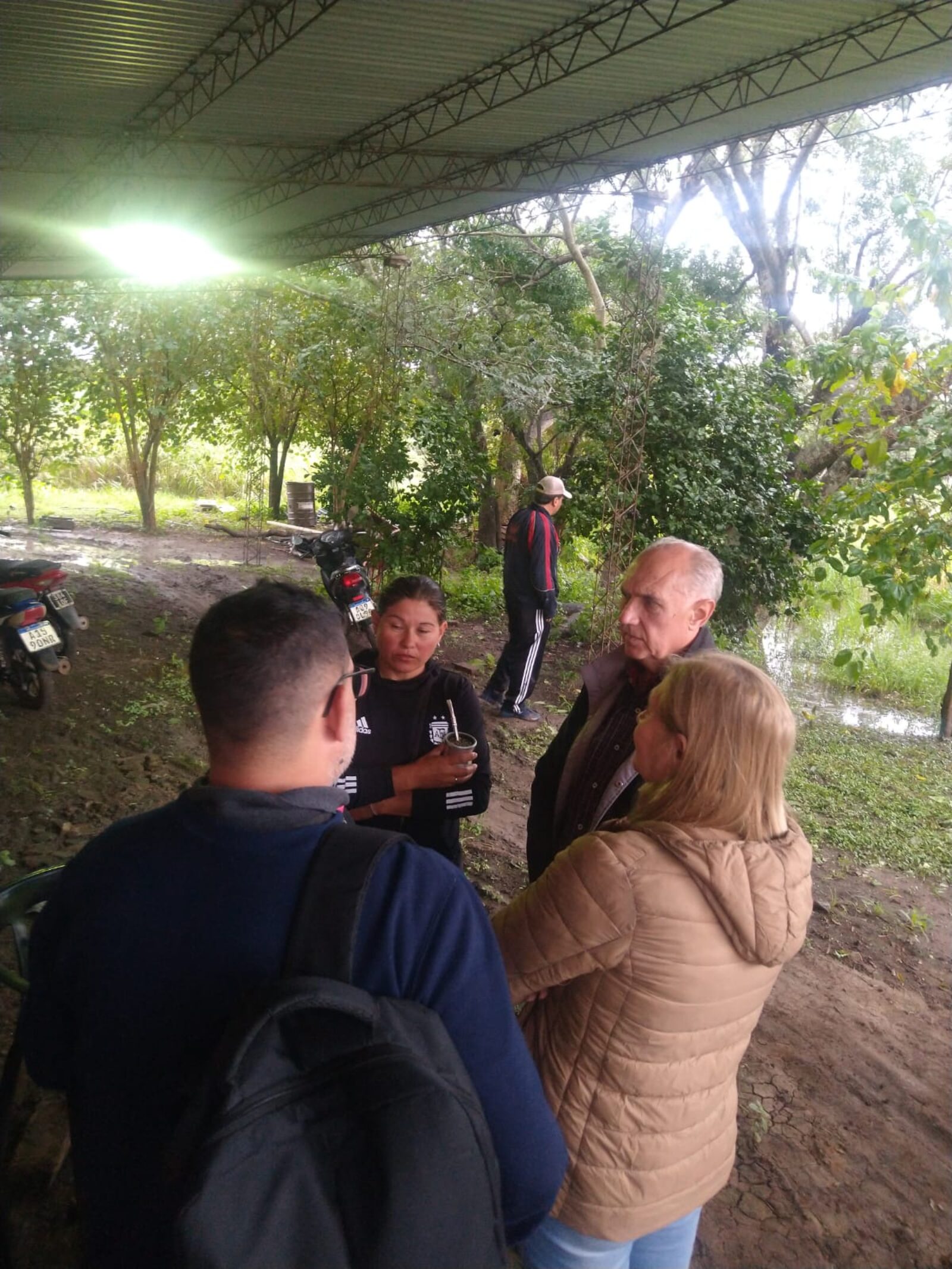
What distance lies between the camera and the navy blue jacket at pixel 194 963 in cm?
93

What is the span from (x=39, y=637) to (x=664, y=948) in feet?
16.5

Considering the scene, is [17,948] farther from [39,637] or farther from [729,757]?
[39,637]

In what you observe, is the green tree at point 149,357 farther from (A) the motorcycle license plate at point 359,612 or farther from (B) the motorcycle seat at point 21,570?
(B) the motorcycle seat at point 21,570

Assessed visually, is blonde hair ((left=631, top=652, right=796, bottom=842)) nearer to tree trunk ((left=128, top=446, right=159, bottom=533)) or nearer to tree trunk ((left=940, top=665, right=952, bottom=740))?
tree trunk ((left=940, top=665, right=952, bottom=740))

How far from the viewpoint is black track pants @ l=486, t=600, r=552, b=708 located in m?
7.16

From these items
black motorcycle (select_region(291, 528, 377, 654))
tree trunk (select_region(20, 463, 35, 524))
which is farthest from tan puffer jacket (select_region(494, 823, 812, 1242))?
tree trunk (select_region(20, 463, 35, 524))

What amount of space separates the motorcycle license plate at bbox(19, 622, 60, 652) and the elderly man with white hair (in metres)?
4.14

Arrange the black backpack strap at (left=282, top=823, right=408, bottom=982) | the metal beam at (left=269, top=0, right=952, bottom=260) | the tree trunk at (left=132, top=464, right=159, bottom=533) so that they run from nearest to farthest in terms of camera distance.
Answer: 1. the black backpack strap at (left=282, top=823, right=408, bottom=982)
2. the metal beam at (left=269, top=0, right=952, bottom=260)
3. the tree trunk at (left=132, top=464, right=159, bottom=533)

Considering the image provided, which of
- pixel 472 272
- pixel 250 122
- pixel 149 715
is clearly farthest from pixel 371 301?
pixel 149 715

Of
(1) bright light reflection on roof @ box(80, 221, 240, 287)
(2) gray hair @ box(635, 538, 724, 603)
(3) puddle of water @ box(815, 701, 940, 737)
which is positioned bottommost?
(3) puddle of water @ box(815, 701, 940, 737)

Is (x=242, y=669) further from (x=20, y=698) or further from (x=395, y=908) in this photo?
(x=20, y=698)

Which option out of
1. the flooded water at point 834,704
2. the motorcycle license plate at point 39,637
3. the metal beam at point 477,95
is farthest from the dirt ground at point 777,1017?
the metal beam at point 477,95

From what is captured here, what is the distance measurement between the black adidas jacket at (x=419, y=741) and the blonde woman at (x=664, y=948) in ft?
2.92

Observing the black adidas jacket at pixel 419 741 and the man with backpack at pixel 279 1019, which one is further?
the black adidas jacket at pixel 419 741
